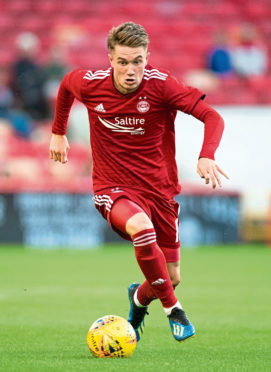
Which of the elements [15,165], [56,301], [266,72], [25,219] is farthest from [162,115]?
[266,72]

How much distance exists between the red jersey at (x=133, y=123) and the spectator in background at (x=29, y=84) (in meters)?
12.0

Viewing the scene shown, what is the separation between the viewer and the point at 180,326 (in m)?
6.06

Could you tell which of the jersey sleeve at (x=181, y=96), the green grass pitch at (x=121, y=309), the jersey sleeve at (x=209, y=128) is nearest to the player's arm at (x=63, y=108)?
the jersey sleeve at (x=181, y=96)

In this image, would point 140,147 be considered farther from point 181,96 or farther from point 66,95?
point 66,95

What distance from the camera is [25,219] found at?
16.2 meters

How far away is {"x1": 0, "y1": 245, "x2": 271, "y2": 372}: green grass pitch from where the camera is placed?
5754 millimetres

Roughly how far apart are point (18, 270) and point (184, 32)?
36.5 feet

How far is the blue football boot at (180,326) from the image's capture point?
6016 millimetres

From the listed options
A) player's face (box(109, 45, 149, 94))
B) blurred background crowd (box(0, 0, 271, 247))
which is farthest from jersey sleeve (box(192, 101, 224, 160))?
blurred background crowd (box(0, 0, 271, 247))

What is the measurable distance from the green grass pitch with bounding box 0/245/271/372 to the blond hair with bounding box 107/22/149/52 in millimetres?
2154

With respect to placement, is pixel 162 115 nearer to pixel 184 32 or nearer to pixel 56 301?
pixel 56 301

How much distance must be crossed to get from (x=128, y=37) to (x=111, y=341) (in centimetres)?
208

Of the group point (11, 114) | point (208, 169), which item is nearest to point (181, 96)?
point (208, 169)

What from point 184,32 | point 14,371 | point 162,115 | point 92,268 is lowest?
point 92,268
